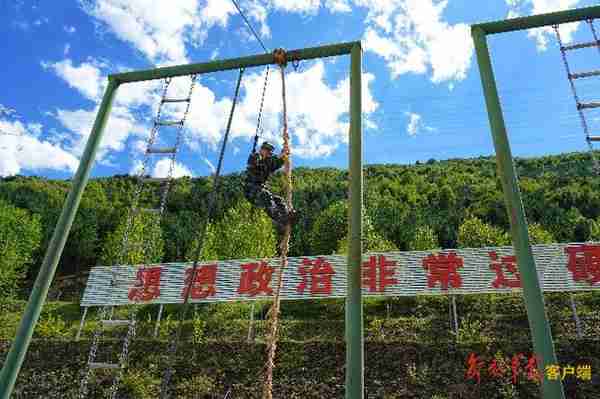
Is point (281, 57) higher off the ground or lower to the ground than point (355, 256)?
higher

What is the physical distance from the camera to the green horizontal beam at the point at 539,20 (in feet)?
12.0

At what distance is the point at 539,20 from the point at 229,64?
120 inches

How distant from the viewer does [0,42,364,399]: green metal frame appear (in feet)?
9.58

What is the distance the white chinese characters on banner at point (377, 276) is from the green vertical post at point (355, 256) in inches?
292

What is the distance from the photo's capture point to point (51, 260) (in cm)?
408

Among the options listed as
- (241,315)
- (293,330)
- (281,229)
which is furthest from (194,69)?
(241,315)

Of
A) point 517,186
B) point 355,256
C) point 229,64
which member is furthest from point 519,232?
point 229,64

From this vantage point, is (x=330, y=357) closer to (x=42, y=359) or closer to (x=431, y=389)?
(x=431, y=389)

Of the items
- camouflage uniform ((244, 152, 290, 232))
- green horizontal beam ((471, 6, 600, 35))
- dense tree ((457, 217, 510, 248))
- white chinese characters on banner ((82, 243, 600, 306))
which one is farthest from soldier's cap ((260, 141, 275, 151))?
dense tree ((457, 217, 510, 248))

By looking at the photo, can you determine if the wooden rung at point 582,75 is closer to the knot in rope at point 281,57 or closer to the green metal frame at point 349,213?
the green metal frame at point 349,213

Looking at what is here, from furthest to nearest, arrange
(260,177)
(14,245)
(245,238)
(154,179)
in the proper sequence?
(14,245) → (245,238) → (154,179) → (260,177)

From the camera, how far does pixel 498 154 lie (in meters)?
3.28

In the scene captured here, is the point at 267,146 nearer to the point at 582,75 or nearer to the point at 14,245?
the point at 582,75

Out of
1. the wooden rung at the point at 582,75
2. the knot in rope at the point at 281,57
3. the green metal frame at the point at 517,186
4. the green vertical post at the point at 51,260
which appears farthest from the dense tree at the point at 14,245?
the wooden rung at the point at 582,75
